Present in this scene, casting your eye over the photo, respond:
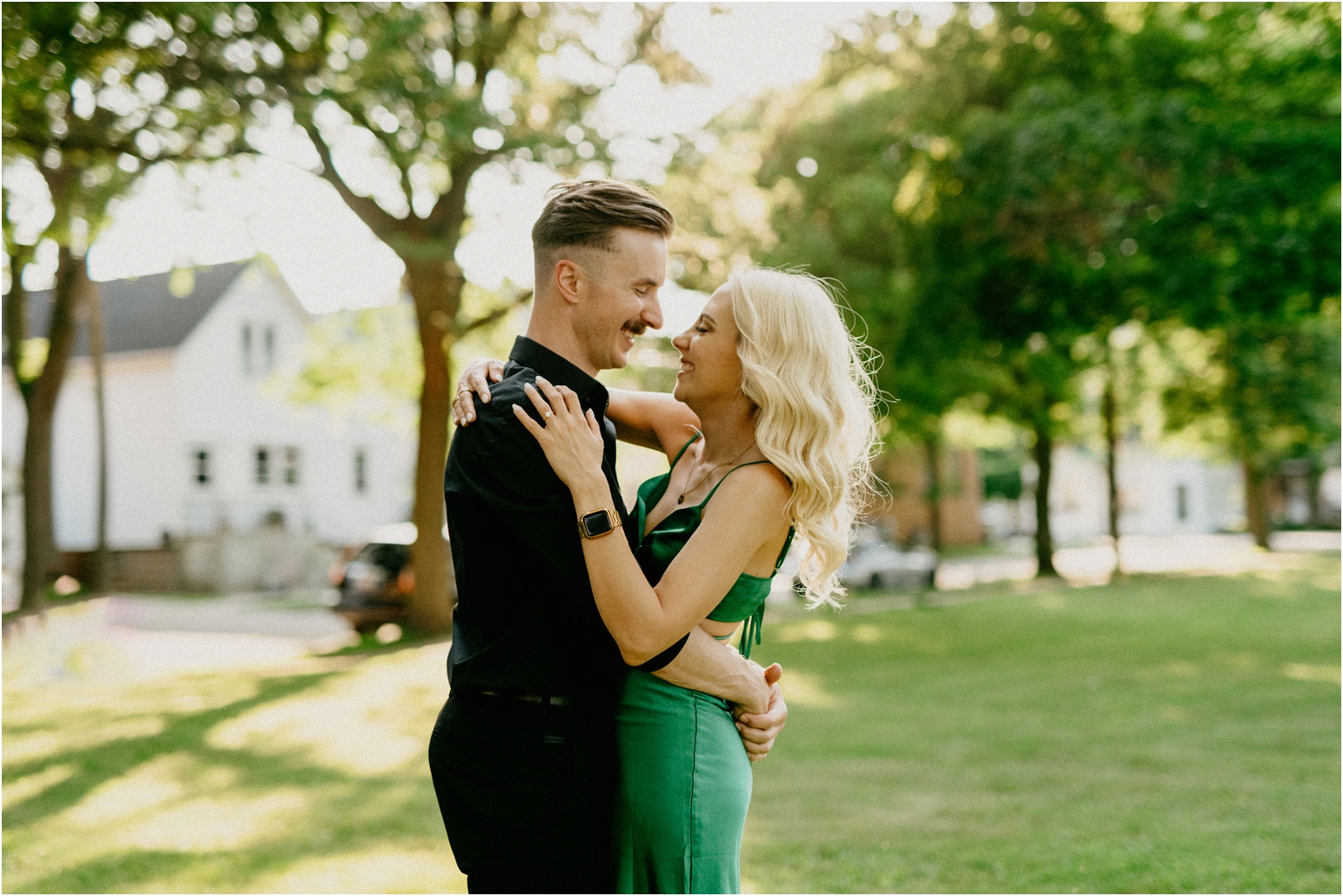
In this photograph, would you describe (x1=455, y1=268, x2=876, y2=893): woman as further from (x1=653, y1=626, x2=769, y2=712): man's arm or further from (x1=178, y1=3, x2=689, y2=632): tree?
(x1=178, y1=3, x2=689, y2=632): tree

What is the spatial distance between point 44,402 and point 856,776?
17.1 metres

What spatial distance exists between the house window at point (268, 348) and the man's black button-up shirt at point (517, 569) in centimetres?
3669

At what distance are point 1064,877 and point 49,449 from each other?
20239 mm

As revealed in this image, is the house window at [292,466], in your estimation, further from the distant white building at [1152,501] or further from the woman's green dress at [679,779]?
the distant white building at [1152,501]

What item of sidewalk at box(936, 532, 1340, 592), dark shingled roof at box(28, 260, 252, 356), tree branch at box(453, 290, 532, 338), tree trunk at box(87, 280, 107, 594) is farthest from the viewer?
dark shingled roof at box(28, 260, 252, 356)

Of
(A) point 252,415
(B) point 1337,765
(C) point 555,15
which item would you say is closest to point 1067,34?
(C) point 555,15

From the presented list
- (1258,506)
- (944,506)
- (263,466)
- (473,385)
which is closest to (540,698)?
(473,385)

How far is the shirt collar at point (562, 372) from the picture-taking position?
285 cm

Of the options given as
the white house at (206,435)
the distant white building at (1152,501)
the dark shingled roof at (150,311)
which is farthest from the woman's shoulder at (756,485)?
the distant white building at (1152,501)

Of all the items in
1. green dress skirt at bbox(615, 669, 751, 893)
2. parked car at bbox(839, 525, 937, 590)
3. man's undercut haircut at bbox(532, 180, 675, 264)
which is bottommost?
Answer: parked car at bbox(839, 525, 937, 590)

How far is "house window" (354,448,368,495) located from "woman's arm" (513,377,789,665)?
126ft

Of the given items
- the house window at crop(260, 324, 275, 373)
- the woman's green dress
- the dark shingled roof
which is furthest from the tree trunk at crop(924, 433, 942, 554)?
the woman's green dress

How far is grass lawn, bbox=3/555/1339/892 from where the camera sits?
6.14 m

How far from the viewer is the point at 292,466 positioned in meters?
36.9
